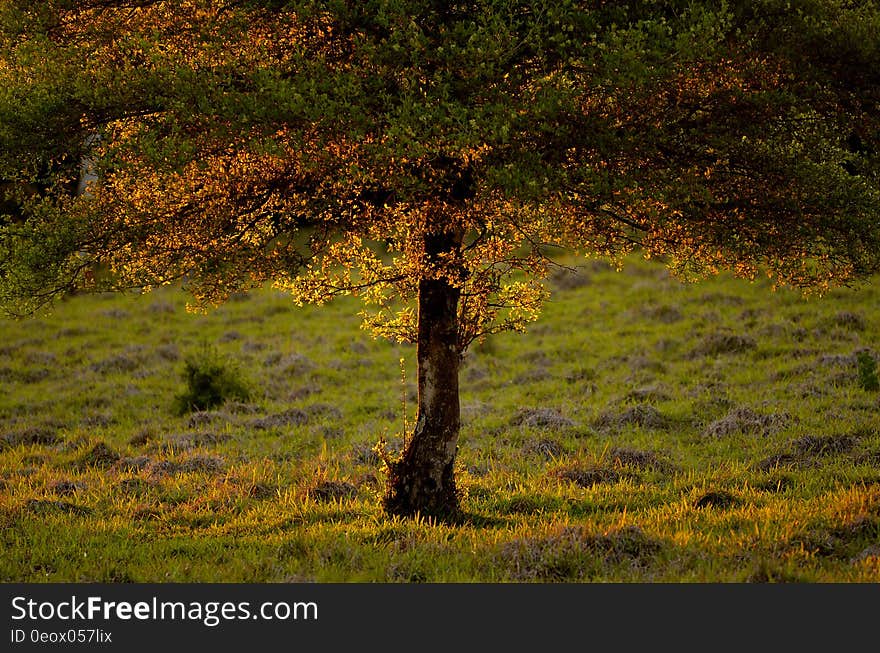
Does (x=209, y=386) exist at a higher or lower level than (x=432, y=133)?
lower

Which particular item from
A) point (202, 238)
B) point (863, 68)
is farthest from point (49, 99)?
point (863, 68)

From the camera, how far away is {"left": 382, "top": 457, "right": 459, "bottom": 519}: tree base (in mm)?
14219

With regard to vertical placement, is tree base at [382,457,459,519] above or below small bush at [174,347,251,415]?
below

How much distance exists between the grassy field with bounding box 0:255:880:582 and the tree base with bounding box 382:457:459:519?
1.42ft

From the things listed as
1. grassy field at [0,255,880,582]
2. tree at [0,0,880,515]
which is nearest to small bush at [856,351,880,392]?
grassy field at [0,255,880,582]

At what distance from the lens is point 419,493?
14.3 metres

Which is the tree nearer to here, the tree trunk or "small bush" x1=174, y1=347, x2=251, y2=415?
the tree trunk

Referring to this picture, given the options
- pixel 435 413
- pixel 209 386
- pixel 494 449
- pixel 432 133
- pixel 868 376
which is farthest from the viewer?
pixel 209 386

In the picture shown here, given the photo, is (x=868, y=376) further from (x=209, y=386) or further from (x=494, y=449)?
(x=209, y=386)

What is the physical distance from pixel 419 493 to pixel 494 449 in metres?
5.86

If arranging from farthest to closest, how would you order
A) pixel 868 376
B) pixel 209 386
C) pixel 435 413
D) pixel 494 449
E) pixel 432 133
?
pixel 209 386, pixel 868 376, pixel 494 449, pixel 435 413, pixel 432 133

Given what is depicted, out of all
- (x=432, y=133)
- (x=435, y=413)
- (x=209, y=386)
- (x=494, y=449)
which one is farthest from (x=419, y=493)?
(x=209, y=386)

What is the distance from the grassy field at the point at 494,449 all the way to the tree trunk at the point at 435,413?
26.4 inches

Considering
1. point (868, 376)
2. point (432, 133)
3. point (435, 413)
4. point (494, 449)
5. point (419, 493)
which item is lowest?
point (419, 493)
